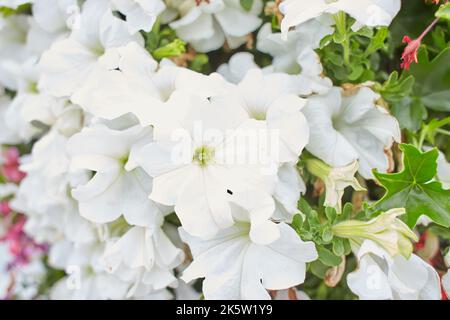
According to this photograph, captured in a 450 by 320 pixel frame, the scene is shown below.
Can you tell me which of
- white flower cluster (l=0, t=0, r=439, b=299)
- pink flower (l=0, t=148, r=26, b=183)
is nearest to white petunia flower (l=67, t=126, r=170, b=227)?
white flower cluster (l=0, t=0, r=439, b=299)

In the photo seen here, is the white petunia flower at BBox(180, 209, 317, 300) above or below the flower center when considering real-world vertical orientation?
below

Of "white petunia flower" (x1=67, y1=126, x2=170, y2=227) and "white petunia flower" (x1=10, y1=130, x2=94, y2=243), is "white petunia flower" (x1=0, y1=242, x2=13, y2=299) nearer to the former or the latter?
"white petunia flower" (x1=10, y1=130, x2=94, y2=243)

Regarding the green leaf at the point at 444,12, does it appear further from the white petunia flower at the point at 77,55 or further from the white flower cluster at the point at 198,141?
→ the white petunia flower at the point at 77,55

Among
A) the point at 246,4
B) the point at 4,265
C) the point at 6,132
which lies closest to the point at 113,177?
the point at 246,4

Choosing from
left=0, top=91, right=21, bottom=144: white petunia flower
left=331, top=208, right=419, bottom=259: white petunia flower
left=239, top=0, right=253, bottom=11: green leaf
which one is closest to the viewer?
left=331, top=208, right=419, bottom=259: white petunia flower

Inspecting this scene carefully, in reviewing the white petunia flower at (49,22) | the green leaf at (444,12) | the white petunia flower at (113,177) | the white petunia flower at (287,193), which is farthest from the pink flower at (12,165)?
the green leaf at (444,12)

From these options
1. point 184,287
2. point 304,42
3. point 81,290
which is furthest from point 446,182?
point 81,290

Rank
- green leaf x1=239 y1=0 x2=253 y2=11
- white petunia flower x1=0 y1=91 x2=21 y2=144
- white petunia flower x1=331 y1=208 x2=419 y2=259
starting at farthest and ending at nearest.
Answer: white petunia flower x1=0 y1=91 x2=21 y2=144
green leaf x1=239 y1=0 x2=253 y2=11
white petunia flower x1=331 y1=208 x2=419 y2=259

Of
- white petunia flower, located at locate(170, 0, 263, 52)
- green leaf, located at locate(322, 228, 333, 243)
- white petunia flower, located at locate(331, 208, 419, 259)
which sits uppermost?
white petunia flower, located at locate(170, 0, 263, 52)
